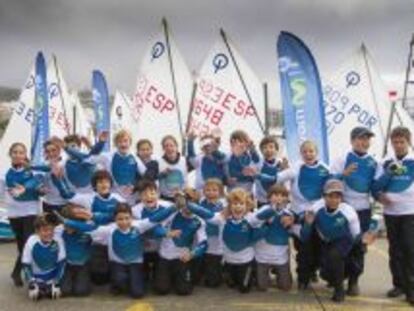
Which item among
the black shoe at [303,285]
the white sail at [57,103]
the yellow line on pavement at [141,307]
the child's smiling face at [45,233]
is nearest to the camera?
the yellow line on pavement at [141,307]

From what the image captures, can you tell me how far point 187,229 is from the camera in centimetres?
790

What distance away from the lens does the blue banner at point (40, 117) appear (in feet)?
47.8

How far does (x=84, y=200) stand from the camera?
8172 millimetres

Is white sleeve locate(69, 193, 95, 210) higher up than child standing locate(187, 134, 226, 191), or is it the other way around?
child standing locate(187, 134, 226, 191)

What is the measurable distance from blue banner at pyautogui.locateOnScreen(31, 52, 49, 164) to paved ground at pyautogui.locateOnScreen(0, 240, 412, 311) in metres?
6.68

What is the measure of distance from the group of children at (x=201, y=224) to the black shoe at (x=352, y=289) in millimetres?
16

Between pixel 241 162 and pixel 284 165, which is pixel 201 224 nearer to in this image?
pixel 241 162

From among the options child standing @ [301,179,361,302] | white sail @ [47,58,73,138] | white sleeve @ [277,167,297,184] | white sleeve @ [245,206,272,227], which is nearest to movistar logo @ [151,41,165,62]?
white sail @ [47,58,73,138]

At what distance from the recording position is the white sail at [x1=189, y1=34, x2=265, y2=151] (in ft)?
38.4

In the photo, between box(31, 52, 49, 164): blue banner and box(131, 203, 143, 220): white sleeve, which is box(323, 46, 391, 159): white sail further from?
box(131, 203, 143, 220): white sleeve

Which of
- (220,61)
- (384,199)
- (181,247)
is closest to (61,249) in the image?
(181,247)

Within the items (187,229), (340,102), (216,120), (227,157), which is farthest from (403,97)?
(187,229)

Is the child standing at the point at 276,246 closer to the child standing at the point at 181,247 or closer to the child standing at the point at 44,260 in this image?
the child standing at the point at 181,247

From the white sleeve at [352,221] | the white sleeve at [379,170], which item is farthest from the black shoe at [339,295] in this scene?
the white sleeve at [379,170]
